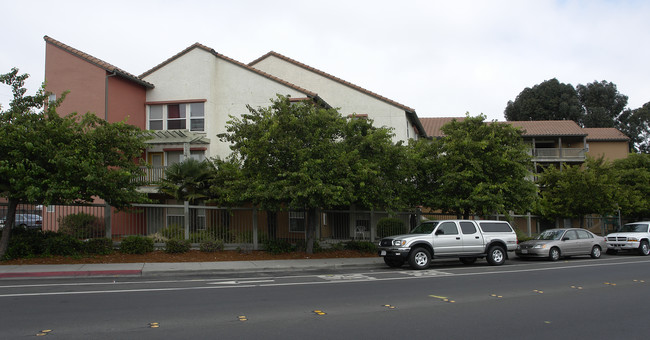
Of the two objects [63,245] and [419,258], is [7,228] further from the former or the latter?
[419,258]

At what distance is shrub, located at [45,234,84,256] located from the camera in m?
14.1

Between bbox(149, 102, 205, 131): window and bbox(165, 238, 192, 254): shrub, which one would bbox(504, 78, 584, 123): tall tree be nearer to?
bbox(149, 102, 205, 131): window

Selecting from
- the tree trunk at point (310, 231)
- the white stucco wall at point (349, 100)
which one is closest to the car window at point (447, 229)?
the tree trunk at point (310, 231)

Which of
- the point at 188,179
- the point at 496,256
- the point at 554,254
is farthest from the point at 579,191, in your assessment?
the point at 188,179

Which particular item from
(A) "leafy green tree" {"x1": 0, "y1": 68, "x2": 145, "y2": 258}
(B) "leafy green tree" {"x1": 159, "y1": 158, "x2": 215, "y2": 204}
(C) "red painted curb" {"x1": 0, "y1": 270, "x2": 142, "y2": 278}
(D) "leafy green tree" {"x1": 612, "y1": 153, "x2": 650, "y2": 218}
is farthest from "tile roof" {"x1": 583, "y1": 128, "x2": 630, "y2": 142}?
(C) "red painted curb" {"x1": 0, "y1": 270, "x2": 142, "y2": 278}

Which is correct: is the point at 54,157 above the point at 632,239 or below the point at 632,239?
above

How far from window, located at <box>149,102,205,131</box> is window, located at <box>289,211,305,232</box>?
26.6 feet

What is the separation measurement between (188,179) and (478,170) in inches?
477

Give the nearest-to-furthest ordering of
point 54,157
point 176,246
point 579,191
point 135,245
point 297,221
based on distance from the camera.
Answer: point 54,157 → point 135,245 → point 176,246 → point 297,221 → point 579,191

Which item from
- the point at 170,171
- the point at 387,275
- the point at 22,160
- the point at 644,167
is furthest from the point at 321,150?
the point at 644,167

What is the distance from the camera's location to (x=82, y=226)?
15.4 metres

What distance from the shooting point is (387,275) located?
1312cm

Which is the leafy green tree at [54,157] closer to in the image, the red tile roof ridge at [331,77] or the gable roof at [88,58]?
the gable roof at [88,58]

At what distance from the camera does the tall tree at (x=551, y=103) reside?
61.5 meters
